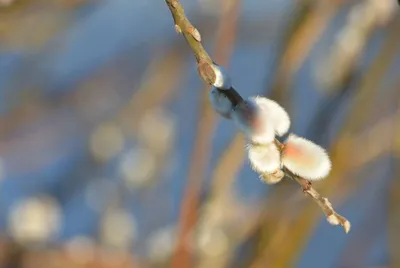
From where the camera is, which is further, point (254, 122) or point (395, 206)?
point (395, 206)

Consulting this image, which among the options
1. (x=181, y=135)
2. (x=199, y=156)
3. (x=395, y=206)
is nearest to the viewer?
(x=199, y=156)

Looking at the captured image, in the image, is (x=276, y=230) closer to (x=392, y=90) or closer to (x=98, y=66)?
(x=392, y=90)

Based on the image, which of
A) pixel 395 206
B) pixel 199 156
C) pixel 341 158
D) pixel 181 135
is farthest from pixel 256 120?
pixel 181 135

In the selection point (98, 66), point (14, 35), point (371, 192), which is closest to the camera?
point (14, 35)

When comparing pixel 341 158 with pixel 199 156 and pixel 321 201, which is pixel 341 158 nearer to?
pixel 199 156

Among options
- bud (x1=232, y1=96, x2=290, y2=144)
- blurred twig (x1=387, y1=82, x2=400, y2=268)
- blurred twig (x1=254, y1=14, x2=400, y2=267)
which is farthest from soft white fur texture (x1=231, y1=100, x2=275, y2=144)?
blurred twig (x1=387, y1=82, x2=400, y2=268)

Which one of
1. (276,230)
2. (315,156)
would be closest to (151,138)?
(276,230)

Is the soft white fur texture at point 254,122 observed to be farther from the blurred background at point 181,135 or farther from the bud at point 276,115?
the blurred background at point 181,135

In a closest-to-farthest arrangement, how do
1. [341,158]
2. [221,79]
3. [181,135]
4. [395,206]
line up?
[221,79] < [341,158] < [395,206] < [181,135]
